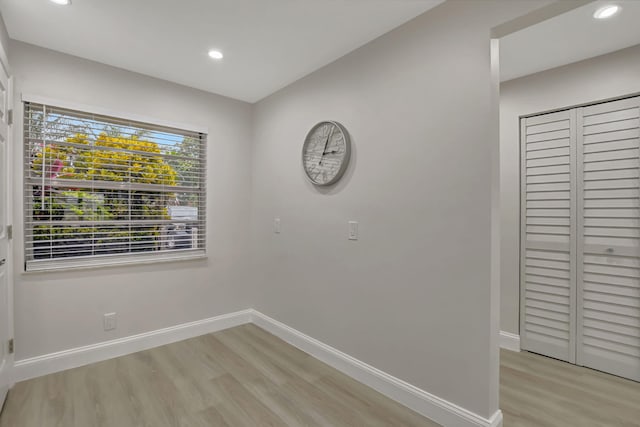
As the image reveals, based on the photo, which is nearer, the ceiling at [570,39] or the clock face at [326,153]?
the ceiling at [570,39]

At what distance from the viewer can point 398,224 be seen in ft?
6.94

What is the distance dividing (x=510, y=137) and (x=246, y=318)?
3194 mm

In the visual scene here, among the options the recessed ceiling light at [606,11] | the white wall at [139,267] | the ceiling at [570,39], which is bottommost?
the white wall at [139,267]

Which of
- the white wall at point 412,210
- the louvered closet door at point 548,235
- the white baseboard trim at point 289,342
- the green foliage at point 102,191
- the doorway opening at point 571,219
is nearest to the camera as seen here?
the white wall at point 412,210

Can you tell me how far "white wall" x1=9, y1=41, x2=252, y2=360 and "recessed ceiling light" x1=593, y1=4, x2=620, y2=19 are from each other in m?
2.94

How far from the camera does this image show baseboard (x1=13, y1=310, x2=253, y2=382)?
2.34 m

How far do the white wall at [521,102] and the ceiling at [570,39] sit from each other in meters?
0.09

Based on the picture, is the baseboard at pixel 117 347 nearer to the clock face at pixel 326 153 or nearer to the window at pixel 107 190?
the window at pixel 107 190

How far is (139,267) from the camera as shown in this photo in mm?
2830

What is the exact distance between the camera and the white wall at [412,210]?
1.74 metres

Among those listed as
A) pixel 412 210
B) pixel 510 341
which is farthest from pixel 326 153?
pixel 510 341

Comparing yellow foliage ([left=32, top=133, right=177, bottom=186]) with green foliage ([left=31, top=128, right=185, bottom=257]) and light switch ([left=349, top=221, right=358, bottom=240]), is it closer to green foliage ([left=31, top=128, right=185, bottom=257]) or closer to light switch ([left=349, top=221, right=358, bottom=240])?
green foliage ([left=31, top=128, right=185, bottom=257])

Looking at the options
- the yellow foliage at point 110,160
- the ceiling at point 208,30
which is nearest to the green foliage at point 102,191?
the yellow foliage at point 110,160

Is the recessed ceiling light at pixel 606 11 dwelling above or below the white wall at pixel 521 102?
above
